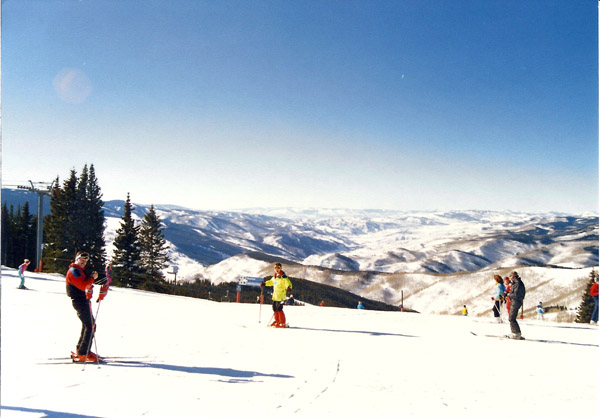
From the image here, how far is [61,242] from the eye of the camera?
5312 cm

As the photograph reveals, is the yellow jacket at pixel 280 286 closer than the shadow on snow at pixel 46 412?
No

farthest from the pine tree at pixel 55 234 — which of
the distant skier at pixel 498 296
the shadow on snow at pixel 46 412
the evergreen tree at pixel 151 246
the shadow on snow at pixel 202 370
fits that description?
the shadow on snow at pixel 46 412

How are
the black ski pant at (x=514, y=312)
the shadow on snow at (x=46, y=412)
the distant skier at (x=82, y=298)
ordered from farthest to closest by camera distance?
the black ski pant at (x=514, y=312)
the distant skier at (x=82, y=298)
the shadow on snow at (x=46, y=412)

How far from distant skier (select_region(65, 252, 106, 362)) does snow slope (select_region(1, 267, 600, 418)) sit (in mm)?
387

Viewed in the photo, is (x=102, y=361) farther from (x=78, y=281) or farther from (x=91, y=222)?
(x=91, y=222)

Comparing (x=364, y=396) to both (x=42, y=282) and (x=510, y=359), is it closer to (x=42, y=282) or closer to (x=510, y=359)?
(x=510, y=359)

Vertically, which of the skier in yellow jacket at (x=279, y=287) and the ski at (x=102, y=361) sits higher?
the skier in yellow jacket at (x=279, y=287)

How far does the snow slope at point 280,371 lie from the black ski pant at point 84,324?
1.47 feet

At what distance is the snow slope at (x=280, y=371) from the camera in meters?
6.37

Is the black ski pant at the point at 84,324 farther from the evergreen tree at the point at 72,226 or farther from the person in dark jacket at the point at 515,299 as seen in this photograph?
the evergreen tree at the point at 72,226

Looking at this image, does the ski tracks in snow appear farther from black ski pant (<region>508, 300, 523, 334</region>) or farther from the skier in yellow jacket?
black ski pant (<region>508, 300, 523, 334</region>)

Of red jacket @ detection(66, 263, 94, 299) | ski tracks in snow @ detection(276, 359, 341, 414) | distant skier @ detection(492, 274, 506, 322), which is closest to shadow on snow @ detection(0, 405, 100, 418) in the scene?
red jacket @ detection(66, 263, 94, 299)

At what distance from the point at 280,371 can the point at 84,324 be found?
412 cm

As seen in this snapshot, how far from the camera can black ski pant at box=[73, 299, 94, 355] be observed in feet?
26.6
